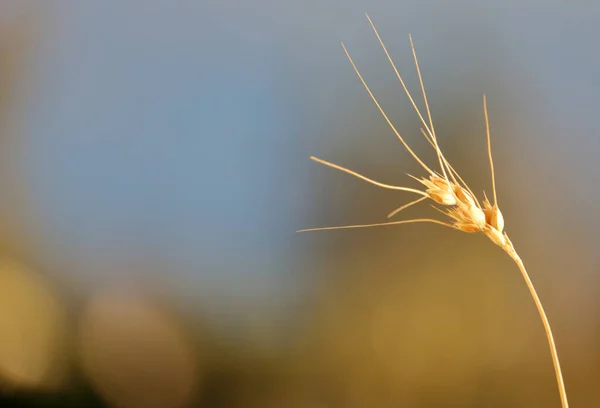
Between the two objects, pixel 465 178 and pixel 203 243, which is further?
pixel 203 243

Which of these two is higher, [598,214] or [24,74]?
[24,74]

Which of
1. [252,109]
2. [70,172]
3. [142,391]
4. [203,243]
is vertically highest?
[252,109]

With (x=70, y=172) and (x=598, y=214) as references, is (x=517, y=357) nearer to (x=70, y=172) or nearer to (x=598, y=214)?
(x=598, y=214)

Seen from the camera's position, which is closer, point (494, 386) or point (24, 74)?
point (494, 386)

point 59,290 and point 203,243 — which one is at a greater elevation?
point 203,243

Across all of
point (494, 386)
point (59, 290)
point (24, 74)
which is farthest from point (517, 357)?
point (24, 74)

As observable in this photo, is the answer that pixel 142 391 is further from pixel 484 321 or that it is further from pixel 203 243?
pixel 484 321

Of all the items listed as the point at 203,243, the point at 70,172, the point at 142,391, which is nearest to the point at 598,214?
A: the point at 203,243
